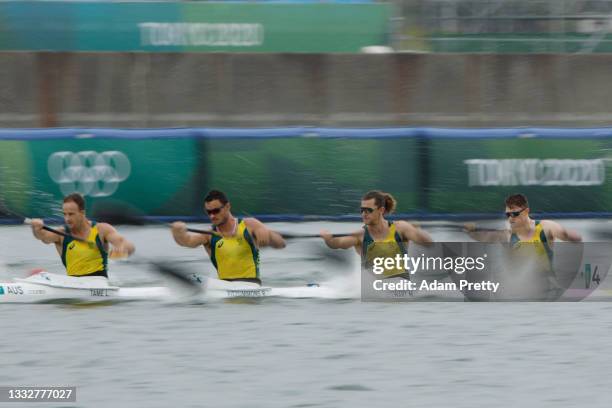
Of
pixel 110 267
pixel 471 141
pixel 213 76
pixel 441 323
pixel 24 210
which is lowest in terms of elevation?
pixel 441 323

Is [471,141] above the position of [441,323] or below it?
above

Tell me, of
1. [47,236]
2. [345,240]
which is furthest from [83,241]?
[345,240]

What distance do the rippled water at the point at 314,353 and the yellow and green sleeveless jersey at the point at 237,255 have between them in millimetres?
313

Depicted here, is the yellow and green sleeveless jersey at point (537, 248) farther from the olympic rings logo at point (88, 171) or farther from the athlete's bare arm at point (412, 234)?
the olympic rings logo at point (88, 171)

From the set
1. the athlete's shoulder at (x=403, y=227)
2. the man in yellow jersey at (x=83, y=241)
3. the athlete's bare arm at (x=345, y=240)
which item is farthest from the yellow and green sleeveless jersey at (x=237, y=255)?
the athlete's shoulder at (x=403, y=227)

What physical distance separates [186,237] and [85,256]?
113 centimetres

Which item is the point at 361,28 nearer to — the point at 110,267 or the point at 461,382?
the point at 110,267

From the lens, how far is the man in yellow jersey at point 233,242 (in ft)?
45.8

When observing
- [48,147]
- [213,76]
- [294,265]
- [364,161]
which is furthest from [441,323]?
[213,76]

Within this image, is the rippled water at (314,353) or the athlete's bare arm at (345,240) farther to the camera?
the athlete's bare arm at (345,240)

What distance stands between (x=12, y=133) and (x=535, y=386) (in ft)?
38.8

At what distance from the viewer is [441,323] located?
42.6ft

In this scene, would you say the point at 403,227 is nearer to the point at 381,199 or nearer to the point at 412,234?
the point at 412,234

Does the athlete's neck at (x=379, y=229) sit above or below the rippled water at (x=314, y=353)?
above
